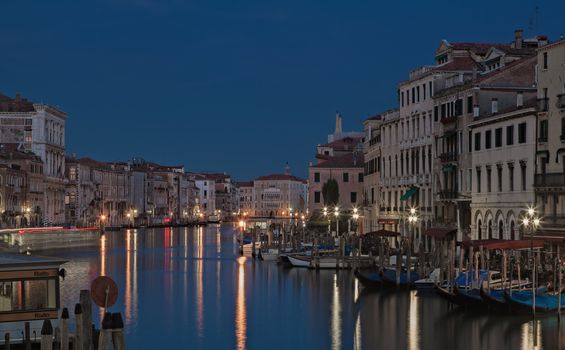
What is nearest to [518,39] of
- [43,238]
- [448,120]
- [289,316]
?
[448,120]

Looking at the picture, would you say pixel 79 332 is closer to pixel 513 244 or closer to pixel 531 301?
pixel 531 301

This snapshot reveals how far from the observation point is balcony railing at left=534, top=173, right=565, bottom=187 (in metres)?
29.7

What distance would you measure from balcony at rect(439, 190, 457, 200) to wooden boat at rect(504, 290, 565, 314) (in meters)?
13.8

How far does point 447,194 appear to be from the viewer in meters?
38.3

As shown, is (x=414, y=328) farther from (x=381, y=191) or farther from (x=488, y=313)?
(x=381, y=191)

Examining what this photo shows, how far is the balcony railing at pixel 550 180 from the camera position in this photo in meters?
29.7

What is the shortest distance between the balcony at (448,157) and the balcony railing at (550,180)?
719cm

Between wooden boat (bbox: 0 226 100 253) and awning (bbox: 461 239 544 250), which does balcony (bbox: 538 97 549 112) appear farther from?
wooden boat (bbox: 0 226 100 253)

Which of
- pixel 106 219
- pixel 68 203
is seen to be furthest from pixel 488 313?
pixel 106 219

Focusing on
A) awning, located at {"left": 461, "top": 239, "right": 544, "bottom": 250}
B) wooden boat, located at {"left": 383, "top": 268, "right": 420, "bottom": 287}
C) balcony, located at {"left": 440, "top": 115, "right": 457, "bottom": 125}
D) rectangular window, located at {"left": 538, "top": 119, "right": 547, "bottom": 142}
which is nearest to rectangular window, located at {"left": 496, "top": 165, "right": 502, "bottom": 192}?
rectangular window, located at {"left": 538, "top": 119, "right": 547, "bottom": 142}

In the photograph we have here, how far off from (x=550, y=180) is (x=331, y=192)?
95.0ft

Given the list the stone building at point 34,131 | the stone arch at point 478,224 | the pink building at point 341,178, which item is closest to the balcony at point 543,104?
the stone arch at point 478,224

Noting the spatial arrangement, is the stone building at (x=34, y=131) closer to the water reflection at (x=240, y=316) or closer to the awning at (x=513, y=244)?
the water reflection at (x=240, y=316)

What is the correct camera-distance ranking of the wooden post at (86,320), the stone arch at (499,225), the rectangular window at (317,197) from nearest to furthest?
the wooden post at (86,320), the stone arch at (499,225), the rectangular window at (317,197)
